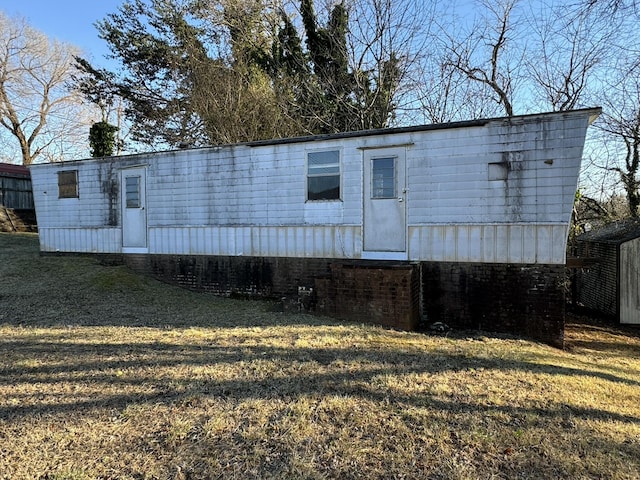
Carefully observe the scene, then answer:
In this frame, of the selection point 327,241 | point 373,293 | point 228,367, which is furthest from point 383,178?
point 228,367

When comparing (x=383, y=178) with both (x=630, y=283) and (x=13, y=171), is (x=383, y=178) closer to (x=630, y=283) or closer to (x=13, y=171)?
(x=630, y=283)

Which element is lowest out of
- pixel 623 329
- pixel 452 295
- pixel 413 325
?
pixel 623 329

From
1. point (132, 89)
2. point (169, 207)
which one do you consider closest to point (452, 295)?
point (169, 207)

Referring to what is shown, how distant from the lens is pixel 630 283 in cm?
855

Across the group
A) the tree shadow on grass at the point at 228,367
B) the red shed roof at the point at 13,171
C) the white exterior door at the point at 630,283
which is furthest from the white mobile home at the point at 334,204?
the red shed roof at the point at 13,171

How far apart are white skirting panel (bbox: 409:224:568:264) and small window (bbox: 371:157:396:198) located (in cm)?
72

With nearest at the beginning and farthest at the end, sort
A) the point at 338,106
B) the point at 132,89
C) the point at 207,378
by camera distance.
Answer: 1. the point at 207,378
2. the point at 338,106
3. the point at 132,89

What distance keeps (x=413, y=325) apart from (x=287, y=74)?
12.3 meters

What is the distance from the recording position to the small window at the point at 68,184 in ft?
30.2

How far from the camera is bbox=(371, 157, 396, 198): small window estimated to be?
6.74 metres

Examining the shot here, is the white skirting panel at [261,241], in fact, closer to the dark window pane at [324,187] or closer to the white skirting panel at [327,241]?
the white skirting panel at [327,241]

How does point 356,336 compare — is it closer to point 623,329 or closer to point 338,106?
point 623,329

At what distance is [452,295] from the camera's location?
647cm

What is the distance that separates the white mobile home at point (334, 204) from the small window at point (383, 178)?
0.02 metres
